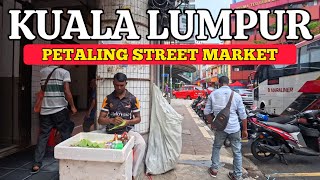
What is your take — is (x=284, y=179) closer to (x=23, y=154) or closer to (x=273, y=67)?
(x=23, y=154)

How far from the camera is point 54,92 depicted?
3.99 metres

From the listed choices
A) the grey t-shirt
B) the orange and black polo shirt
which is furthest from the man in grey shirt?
the orange and black polo shirt

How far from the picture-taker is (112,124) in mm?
3361

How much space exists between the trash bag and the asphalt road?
1859 millimetres

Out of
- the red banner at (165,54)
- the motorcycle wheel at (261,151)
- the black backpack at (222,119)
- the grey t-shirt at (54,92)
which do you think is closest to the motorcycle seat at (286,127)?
the motorcycle wheel at (261,151)

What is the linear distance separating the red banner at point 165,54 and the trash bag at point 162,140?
2.74ft

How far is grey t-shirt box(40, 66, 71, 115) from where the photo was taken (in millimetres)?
3955

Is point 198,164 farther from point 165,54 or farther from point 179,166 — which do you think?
point 165,54

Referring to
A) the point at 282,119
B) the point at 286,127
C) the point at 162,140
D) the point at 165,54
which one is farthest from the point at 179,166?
the point at 282,119

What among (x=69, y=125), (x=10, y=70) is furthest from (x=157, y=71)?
(x=10, y=70)

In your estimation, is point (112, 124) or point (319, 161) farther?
point (319, 161)

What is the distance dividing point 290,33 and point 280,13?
426 mm

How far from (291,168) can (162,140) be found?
2.87 m

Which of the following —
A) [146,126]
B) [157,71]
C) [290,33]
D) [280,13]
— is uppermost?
[280,13]
